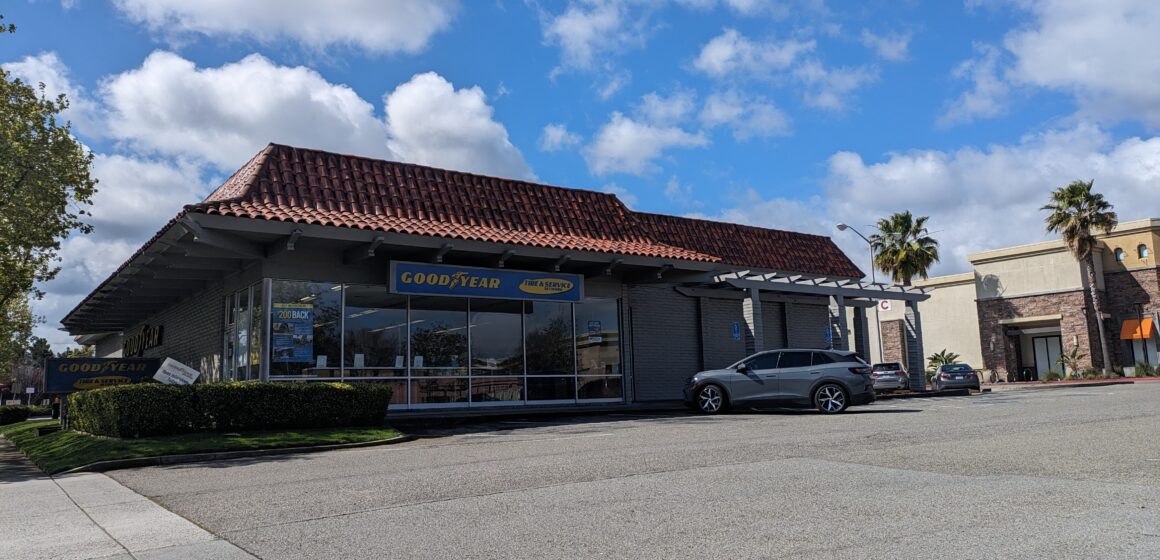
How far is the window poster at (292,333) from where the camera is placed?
56.4 feet

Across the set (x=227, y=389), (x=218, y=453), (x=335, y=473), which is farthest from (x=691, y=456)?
(x=227, y=389)

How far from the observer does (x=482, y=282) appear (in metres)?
19.5

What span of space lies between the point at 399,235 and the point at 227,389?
4.62 metres

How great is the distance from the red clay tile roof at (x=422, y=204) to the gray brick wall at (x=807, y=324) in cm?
640

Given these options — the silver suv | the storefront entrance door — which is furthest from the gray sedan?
the silver suv

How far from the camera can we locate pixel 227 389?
14.7 metres

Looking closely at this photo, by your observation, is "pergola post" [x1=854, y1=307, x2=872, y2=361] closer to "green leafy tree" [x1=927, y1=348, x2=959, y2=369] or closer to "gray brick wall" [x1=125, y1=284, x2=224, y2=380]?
"gray brick wall" [x1=125, y1=284, x2=224, y2=380]

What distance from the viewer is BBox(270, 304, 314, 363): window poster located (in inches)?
677

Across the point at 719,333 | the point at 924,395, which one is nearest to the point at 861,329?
the point at 924,395

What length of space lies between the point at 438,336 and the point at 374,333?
5.33 ft

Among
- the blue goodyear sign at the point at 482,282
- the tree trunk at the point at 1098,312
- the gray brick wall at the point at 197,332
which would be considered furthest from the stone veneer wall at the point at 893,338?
the gray brick wall at the point at 197,332

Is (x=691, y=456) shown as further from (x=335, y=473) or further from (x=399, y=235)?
(x=399, y=235)

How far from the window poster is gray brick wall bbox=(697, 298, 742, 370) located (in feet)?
39.8

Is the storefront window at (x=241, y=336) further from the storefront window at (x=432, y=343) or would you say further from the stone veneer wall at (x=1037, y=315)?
the stone veneer wall at (x=1037, y=315)
